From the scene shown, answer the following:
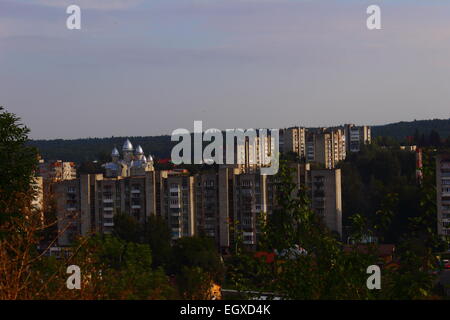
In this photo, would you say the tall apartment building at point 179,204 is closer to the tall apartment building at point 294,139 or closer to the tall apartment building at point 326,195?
the tall apartment building at point 326,195

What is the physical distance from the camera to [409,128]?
83125 millimetres

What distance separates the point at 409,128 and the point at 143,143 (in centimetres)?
2607

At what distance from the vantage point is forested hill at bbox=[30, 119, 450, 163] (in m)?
75.6

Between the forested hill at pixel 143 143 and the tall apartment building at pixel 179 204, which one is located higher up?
the forested hill at pixel 143 143

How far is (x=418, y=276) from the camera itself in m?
5.09

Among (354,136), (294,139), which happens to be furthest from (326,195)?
(354,136)

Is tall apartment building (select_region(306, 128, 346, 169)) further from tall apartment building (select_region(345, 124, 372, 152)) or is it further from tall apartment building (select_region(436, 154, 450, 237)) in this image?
tall apartment building (select_region(436, 154, 450, 237))

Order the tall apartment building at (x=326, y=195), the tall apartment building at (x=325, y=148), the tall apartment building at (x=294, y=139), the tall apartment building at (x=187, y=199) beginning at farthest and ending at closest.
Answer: the tall apartment building at (x=294, y=139), the tall apartment building at (x=325, y=148), the tall apartment building at (x=326, y=195), the tall apartment building at (x=187, y=199)

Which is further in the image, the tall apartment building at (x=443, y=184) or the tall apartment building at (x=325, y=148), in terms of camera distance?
the tall apartment building at (x=325, y=148)

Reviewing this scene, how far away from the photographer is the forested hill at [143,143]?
75.6 m

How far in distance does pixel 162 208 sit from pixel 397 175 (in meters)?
15.7

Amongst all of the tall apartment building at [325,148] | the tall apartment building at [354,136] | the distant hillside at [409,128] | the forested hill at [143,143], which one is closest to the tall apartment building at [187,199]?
the tall apartment building at [325,148]

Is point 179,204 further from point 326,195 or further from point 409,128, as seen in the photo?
point 409,128
